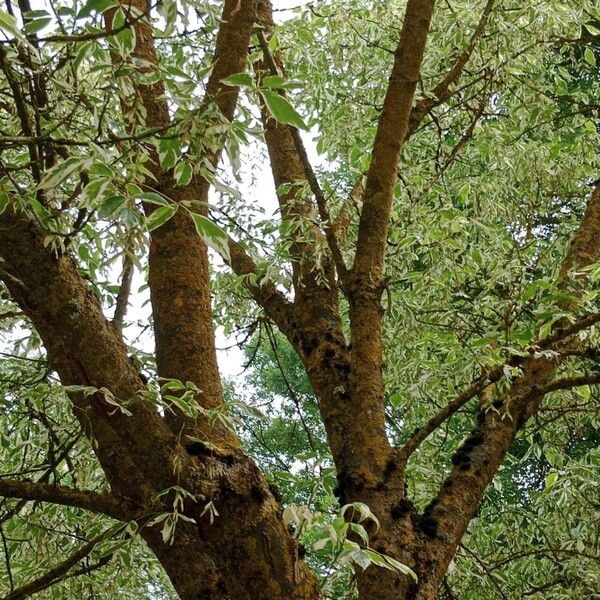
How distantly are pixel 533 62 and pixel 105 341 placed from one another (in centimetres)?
319

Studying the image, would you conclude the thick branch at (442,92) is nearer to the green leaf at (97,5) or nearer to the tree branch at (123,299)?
the tree branch at (123,299)

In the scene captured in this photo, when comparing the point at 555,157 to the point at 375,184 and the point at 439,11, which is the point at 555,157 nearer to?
the point at 439,11

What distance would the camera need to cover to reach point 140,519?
6.89ft

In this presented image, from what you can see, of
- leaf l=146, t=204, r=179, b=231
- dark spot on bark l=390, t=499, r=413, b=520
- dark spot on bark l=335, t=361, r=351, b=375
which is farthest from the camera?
dark spot on bark l=335, t=361, r=351, b=375

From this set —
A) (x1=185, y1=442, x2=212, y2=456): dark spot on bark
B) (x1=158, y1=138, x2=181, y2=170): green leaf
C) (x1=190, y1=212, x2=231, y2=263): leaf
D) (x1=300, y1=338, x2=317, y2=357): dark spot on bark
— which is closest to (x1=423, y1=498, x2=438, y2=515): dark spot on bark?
(x1=300, y1=338, x2=317, y2=357): dark spot on bark

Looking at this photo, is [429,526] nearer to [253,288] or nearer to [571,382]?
[571,382]

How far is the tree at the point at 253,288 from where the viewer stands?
73.2 inches

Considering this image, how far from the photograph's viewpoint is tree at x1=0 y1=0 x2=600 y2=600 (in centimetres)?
186

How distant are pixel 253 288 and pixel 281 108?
1810mm

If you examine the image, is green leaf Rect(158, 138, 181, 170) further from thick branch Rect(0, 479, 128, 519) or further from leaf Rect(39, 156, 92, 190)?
thick branch Rect(0, 479, 128, 519)

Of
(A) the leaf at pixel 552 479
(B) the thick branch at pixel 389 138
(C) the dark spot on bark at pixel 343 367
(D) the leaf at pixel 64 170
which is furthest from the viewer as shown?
(A) the leaf at pixel 552 479

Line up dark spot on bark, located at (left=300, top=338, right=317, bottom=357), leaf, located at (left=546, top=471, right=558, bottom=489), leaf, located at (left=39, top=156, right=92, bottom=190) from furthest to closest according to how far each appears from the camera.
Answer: leaf, located at (left=546, top=471, right=558, bottom=489) < dark spot on bark, located at (left=300, top=338, right=317, bottom=357) < leaf, located at (left=39, top=156, right=92, bottom=190)

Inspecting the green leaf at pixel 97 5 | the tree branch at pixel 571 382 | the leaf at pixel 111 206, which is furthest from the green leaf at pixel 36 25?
the tree branch at pixel 571 382

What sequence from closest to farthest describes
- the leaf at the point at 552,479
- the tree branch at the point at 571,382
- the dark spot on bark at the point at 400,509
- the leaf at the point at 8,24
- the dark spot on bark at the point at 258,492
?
the leaf at the point at 8,24, the dark spot on bark at the point at 258,492, the dark spot on bark at the point at 400,509, the tree branch at the point at 571,382, the leaf at the point at 552,479
